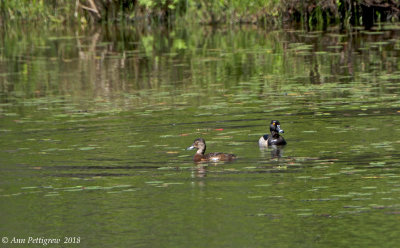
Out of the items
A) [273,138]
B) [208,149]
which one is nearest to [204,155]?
[208,149]

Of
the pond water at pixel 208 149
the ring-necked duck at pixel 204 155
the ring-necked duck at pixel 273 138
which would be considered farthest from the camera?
the ring-necked duck at pixel 273 138

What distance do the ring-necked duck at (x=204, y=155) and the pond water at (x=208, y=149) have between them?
0.12 metres

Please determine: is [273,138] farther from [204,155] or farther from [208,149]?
[204,155]

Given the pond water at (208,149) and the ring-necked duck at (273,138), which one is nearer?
the pond water at (208,149)

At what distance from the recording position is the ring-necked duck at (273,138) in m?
11.8

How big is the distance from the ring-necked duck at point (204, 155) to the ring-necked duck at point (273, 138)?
2.38 feet

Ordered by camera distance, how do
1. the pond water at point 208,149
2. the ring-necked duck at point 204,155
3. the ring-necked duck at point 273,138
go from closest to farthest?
1. the pond water at point 208,149
2. the ring-necked duck at point 204,155
3. the ring-necked duck at point 273,138

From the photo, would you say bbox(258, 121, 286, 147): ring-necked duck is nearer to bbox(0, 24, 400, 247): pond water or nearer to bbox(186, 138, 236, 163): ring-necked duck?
bbox(0, 24, 400, 247): pond water

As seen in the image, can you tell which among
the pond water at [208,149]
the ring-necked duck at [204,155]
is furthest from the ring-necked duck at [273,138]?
the ring-necked duck at [204,155]

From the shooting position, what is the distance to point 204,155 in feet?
37.2

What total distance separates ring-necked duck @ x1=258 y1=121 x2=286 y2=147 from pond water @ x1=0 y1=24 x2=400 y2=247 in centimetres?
14

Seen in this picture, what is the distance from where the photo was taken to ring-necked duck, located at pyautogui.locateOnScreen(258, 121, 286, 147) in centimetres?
1179

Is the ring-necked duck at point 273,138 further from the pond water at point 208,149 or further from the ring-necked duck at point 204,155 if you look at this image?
the ring-necked duck at point 204,155

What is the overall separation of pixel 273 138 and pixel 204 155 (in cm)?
100
